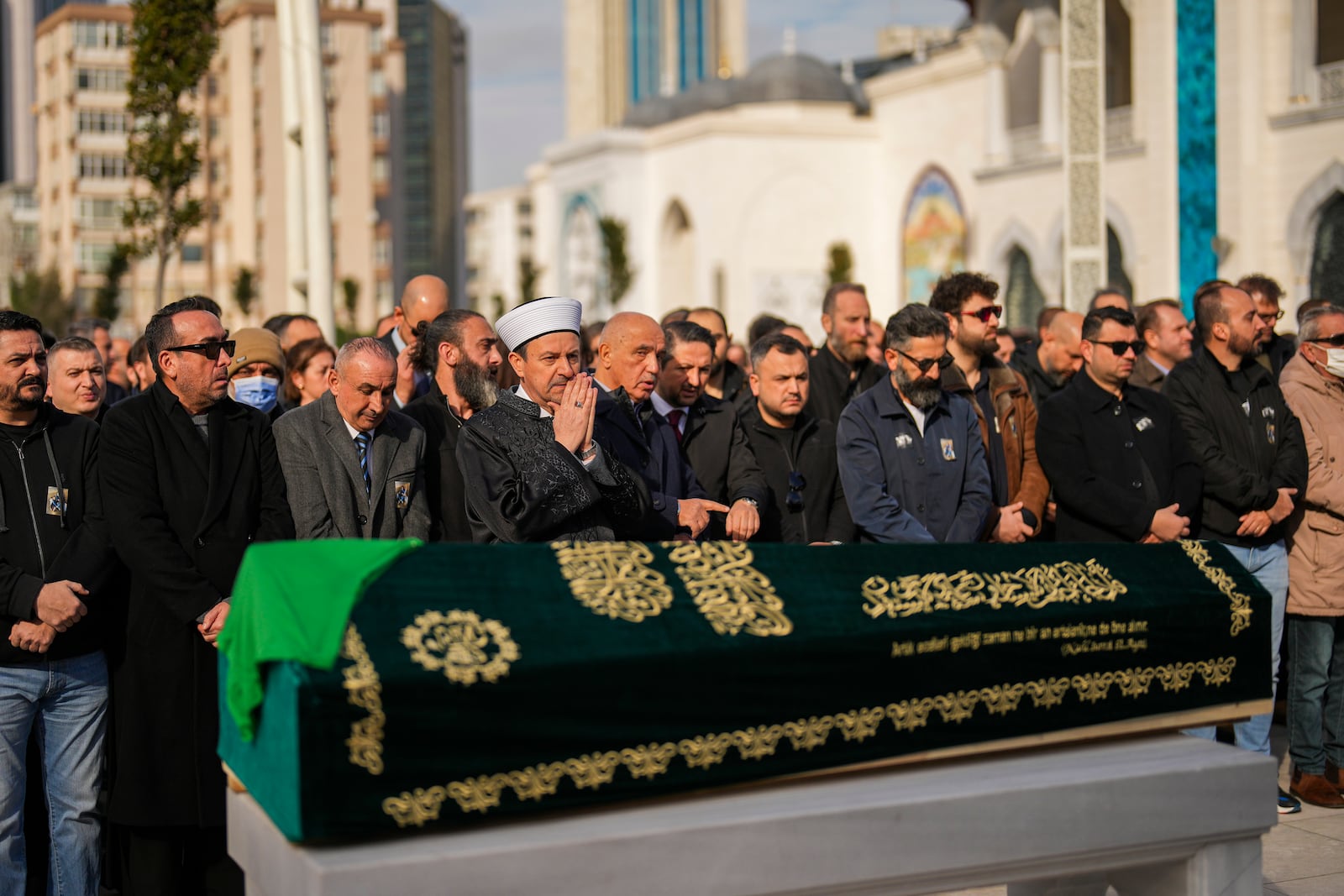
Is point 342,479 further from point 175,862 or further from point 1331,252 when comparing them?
point 1331,252

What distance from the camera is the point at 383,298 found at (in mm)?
78062

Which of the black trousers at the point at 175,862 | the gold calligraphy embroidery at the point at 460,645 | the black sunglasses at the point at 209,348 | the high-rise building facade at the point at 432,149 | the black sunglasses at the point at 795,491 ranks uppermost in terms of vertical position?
the high-rise building facade at the point at 432,149

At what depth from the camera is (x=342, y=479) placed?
501cm

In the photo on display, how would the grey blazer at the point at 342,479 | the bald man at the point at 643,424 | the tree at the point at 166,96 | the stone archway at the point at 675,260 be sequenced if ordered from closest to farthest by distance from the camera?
the bald man at the point at 643,424 < the grey blazer at the point at 342,479 < the tree at the point at 166,96 < the stone archway at the point at 675,260

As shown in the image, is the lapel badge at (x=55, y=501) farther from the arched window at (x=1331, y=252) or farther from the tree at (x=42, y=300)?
the tree at (x=42, y=300)

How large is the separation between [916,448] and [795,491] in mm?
539

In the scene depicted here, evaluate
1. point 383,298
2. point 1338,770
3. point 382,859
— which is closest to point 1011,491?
point 1338,770

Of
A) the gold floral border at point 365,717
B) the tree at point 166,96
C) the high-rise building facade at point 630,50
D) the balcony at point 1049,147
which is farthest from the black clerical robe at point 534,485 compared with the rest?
the high-rise building facade at point 630,50

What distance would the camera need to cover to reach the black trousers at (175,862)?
4.70 metres

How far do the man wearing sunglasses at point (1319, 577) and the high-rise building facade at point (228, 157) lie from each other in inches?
2584

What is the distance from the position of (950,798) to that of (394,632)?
1.25 metres

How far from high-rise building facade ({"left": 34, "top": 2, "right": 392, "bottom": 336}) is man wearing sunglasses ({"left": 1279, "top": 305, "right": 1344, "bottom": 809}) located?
2584 inches

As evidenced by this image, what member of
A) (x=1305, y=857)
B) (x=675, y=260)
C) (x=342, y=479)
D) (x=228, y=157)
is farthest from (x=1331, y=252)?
(x=228, y=157)

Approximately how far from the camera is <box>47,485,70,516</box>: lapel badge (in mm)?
4691
